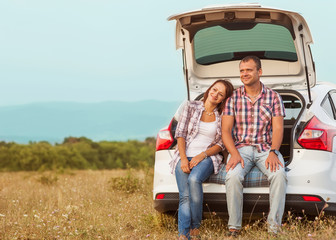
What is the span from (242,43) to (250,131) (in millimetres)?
1292

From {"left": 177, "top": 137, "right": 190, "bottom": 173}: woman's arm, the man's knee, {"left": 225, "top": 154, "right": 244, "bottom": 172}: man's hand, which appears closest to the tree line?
{"left": 177, "top": 137, "right": 190, "bottom": 173}: woman's arm

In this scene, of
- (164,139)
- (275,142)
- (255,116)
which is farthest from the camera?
(164,139)

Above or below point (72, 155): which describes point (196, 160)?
above

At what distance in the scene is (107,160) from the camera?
1524 inches

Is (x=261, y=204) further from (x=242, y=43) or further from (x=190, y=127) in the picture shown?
(x=242, y=43)

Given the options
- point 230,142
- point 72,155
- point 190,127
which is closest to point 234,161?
point 230,142

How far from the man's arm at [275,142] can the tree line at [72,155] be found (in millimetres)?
24714

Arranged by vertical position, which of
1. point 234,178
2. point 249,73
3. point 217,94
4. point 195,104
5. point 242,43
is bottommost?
point 234,178

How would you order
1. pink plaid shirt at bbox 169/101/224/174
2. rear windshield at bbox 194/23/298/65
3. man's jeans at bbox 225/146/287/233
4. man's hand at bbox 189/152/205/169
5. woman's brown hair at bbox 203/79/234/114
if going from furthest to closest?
rear windshield at bbox 194/23/298/65
woman's brown hair at bbox 203/79/234/114
pink plaid shirt at bbox 169/101/224/174
man's hand at bbox 189/152/205/169
man's jeans at bbox 225/146/287/233

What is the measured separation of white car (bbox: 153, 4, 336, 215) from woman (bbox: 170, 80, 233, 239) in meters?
0.12

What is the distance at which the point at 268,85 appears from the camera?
5.96 m

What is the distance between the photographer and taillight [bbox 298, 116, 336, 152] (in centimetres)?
504

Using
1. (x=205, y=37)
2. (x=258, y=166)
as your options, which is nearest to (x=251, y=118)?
(x=258, y=166)

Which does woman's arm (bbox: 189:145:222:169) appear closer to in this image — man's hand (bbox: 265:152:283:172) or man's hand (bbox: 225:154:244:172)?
man's hand (bbox: 225:154:244:172)
